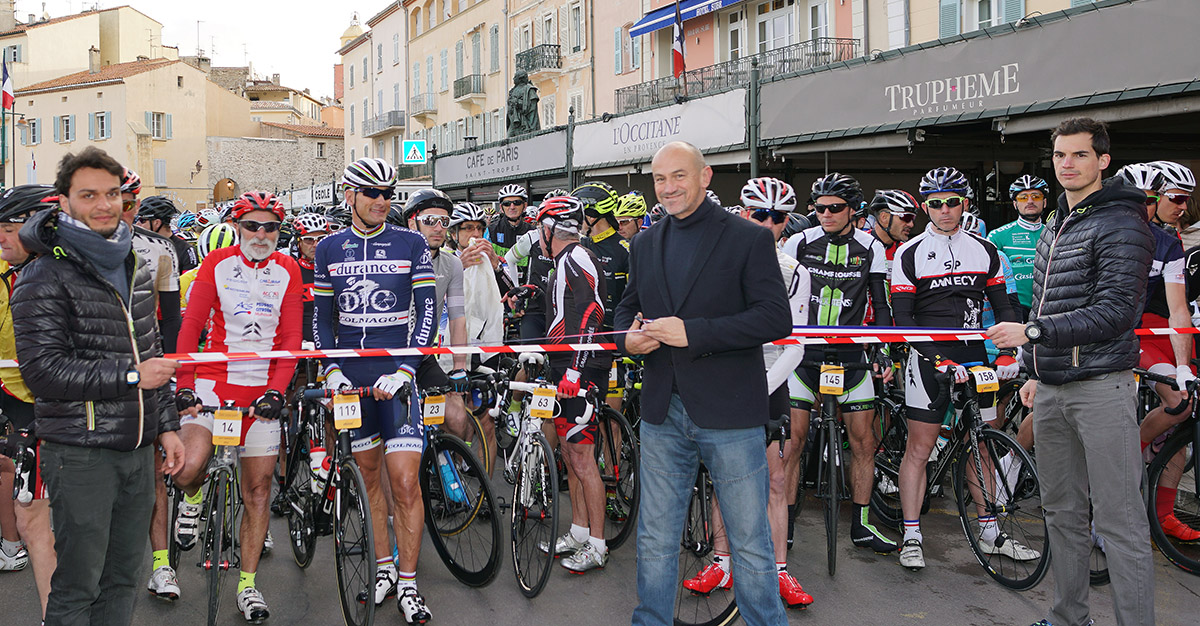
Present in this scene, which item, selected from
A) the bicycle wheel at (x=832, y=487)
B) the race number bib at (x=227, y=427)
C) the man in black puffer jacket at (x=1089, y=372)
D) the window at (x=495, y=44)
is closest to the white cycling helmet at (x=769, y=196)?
the bicycle wheel at (x=832, y=487)

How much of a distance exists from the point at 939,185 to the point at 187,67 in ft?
215

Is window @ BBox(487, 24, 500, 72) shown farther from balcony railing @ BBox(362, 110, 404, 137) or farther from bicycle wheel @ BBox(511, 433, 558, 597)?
bicycle wheel @ BBox(511, 433, 558, 597)

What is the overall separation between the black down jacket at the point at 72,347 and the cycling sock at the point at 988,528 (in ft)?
14.1

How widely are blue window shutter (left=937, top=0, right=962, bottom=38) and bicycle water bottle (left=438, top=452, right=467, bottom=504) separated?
696 inches

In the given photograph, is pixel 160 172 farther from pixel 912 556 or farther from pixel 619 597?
pixel 912 556

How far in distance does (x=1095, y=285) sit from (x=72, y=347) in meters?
3.99

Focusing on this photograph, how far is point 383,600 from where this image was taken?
495 cm

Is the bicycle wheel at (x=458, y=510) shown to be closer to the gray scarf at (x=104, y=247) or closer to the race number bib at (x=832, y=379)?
the race number bib at (x=832, y=379)

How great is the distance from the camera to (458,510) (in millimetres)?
5336

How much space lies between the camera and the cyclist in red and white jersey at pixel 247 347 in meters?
4.87

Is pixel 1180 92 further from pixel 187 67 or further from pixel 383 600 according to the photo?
pixel 187 67

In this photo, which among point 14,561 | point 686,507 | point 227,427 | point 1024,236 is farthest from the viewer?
point 1024,236

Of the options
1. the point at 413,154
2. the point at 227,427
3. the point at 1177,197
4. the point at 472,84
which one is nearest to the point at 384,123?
the point at 472,84

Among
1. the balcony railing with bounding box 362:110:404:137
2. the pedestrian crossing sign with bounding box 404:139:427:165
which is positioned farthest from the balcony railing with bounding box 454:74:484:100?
the pedestrian crossing sign with bounding box 404:139:427:165
